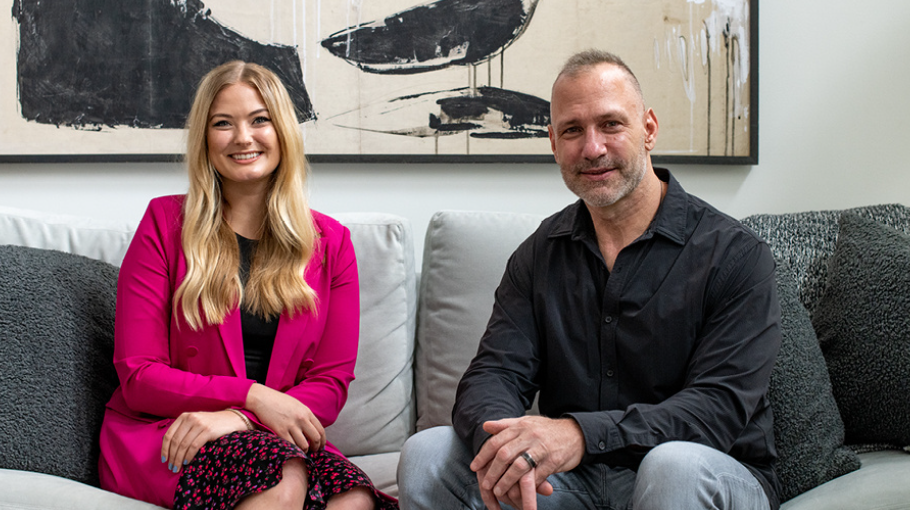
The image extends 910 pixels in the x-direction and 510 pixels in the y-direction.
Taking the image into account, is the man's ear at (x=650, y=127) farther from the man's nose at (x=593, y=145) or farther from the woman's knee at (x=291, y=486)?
the woman's knee at (x=291, y=486)

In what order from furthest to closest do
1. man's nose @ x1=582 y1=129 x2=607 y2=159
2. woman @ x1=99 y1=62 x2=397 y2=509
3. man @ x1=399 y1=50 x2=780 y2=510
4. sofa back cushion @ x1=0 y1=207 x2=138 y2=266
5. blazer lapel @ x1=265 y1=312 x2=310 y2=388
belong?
1. sofa back cushion @ x1=0 y1=207 x2=138 y2=266
2. blazer lapel @ x1=265 y1=312 x2=310 y2=388
3. man's nose @ x1=582 y1=129 x2=607 y2=159
4. woman @ x1=99 y1=62 x2=397 y2=509
5. man @ x1=399 y1=50 x2=780 y2=510

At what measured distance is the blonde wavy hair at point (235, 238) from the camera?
1.51 meters

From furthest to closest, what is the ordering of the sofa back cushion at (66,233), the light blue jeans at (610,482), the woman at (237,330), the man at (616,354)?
the sofa back cushion at (66,233), the woman at (237,330), the man at (616,354), the light blue jeans at (610,482)

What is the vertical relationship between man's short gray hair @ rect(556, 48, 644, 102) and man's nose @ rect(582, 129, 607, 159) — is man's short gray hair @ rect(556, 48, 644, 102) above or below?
above

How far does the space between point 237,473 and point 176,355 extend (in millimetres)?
393

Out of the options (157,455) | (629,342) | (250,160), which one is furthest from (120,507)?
(629,342)

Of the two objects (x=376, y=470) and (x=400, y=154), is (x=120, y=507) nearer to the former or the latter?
(x=376, y=470)

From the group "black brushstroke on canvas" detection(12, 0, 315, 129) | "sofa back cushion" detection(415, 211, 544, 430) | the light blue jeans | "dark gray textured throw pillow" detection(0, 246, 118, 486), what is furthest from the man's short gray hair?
"dark gray textured throw pillow" detection(0, 246, 118, 486)

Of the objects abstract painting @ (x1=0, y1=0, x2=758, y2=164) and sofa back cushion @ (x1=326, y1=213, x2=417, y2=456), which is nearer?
sofa back cushion @ (x1=326, y1=213, x2=417, y2=456)

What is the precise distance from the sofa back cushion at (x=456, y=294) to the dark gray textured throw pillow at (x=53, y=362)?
0.76 metres

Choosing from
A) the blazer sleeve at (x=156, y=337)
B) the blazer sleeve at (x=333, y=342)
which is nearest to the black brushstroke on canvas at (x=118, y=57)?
the blazer sleeve at (x=156, y=337)

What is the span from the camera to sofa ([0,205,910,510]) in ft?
4.47

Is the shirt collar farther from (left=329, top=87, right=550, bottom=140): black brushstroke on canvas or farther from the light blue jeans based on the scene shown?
(left=329, top=87, right=550, bottom=140): black brushstroke on canvas

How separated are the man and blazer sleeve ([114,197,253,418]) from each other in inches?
17.7
